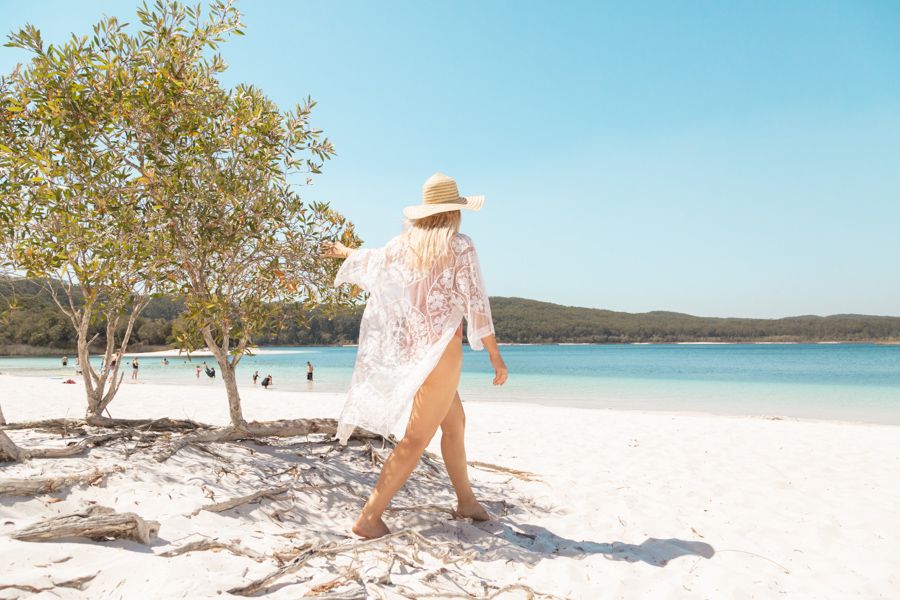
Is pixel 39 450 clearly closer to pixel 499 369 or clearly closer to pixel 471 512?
pixel 471 512

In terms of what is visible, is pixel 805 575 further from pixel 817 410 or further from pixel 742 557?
pixel 817 410

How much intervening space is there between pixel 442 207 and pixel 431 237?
0.21 metres

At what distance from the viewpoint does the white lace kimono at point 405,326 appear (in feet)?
11.7

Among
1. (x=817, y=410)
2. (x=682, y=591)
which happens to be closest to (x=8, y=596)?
(x=682, y=591)

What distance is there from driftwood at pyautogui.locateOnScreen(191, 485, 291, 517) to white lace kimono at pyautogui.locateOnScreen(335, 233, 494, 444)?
0.75m

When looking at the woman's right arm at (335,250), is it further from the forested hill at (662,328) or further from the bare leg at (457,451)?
the forested hill at (662,328)

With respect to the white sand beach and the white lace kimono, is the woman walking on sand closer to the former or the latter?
the white lace kimono

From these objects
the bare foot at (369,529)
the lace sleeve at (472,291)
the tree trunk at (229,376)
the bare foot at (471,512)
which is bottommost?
the bare foot at (471,512)

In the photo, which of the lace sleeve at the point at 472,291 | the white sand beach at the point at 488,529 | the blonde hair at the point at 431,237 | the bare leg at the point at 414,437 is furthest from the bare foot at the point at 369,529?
the blonde hair at the point at 431,237

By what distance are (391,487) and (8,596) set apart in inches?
77.1

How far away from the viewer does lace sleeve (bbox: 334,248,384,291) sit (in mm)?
3832

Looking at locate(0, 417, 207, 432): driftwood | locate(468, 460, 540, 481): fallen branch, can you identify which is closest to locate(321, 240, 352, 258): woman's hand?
locate(0, 417, 207, 432): driftwood

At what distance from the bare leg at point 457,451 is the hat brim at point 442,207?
49.6 inches

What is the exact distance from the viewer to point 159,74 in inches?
161
